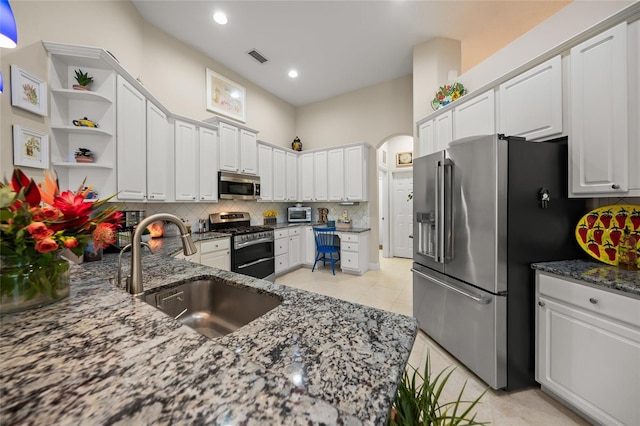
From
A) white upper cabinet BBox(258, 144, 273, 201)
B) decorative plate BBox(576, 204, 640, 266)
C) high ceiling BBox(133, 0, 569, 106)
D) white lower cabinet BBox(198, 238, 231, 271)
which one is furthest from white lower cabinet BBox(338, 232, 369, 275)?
high ceiling BBox(133, 0, 569, 106)

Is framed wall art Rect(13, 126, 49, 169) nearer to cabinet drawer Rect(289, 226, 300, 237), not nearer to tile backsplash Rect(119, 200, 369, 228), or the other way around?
tile backsplash Rect(119, 200, 369, 228)

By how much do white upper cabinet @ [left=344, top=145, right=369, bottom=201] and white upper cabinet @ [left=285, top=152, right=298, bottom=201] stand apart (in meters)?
1.16

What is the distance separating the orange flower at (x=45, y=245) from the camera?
66 cm

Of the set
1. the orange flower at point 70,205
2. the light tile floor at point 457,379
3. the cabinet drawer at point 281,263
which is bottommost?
the light tile floor at point 457,379

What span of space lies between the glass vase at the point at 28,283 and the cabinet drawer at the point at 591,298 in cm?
252

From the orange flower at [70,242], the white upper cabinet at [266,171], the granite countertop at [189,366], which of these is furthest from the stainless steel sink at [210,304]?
the white upper cabinet at [266,171]

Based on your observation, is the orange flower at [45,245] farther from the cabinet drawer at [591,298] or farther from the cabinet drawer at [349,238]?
the cabinet drawer at [349,238]

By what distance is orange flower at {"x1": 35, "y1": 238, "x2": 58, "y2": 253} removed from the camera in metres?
0.66

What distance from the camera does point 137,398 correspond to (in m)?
0.40

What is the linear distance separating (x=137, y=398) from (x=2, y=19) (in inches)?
62.6

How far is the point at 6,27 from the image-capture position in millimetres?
983

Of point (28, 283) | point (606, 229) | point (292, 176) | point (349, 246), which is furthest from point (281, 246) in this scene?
point (606, 229)

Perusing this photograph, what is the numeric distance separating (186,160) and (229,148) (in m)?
0.74

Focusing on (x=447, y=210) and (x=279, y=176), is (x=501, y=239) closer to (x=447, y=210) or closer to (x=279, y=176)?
(x=447, y=210)
